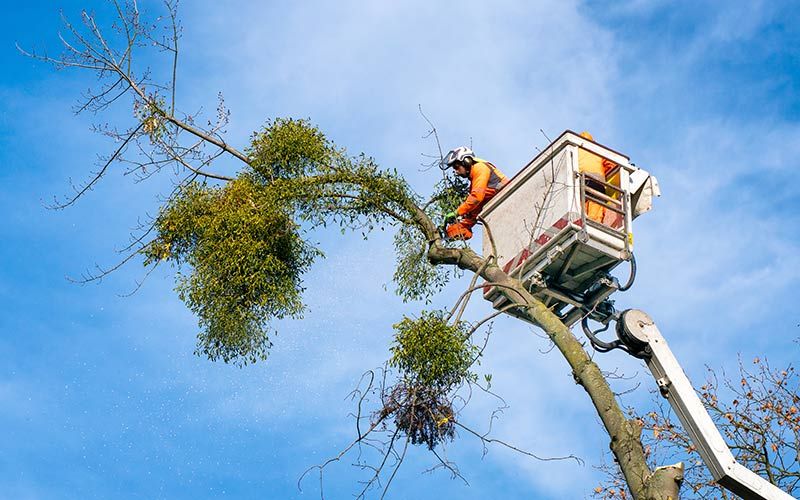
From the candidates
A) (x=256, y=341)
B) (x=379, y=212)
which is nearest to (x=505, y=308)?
(x=379, y=212)

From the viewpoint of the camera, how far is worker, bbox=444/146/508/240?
10.2 meters

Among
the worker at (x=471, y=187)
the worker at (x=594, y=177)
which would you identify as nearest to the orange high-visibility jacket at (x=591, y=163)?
the worker at (x=594, y=177)

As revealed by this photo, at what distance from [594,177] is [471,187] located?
1.45 metres

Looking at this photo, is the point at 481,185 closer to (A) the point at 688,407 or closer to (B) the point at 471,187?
(B) the point at 471,187

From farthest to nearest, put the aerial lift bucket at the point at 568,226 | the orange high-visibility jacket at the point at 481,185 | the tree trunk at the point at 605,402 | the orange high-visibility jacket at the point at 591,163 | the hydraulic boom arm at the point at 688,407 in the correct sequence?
the orange high-visibility jacket at the point at 481,185, the orange high-visibility jacket at the point at 591,163, the aerial lift bucket at the point at 568,226, the hydraulic boom arm at the point at 688,407, the tree trunk at the point at 605,402

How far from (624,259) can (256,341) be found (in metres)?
3.32

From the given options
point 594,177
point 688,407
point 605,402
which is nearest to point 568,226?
point 594,177

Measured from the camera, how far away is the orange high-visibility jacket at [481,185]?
10219mm

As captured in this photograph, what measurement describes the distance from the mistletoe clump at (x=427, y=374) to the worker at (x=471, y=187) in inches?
61.8

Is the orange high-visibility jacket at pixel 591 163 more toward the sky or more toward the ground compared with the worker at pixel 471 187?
more toward the ground

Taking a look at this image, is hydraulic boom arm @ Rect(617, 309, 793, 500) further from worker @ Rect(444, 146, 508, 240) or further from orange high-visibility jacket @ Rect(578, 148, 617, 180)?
worker @ Rect(444, 146, 508, 240)

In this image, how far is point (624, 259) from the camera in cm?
908

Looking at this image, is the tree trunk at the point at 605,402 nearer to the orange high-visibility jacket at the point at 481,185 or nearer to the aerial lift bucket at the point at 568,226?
the aerial lift bucket at the point at 568,226

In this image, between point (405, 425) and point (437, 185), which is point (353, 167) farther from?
point (405, 425)
